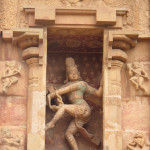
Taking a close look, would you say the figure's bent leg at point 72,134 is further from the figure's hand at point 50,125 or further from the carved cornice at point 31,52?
the carved cornice at point 31,52

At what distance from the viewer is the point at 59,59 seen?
47.4ft

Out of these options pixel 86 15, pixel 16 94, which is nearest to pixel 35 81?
pixel 16 94

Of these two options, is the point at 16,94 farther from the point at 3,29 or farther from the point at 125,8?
the point at 125,8

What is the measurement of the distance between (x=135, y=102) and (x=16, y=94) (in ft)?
6.35

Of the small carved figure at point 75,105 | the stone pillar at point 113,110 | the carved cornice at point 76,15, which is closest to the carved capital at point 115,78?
the stone pillar at point 113,110

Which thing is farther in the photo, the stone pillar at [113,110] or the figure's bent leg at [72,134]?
the figure's bent leg at [72,134]

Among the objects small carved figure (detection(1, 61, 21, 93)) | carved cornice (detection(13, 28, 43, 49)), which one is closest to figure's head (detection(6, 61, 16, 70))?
small carved figure (detection(1, 61, 21, 93))

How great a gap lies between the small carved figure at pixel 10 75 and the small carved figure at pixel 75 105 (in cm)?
68

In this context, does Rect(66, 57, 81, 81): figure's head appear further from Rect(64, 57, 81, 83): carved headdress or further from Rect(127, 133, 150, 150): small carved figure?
Rect(127, 133, 150, 150): small carved figure

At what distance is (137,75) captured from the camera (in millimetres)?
13625

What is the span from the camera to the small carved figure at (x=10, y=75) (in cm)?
1346

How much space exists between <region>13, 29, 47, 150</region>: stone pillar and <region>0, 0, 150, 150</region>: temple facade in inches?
0.6

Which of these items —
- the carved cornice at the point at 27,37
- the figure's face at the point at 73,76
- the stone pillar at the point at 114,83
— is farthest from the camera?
the figure's face at the point at 73,76

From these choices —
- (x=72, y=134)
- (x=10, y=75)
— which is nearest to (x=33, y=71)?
(x=10, y=75)
